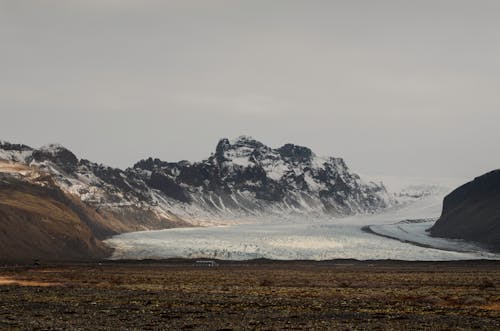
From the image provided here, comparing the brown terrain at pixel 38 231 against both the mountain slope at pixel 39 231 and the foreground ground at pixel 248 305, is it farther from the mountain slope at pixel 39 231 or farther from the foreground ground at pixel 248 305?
the foreground ground at pixel 248 305

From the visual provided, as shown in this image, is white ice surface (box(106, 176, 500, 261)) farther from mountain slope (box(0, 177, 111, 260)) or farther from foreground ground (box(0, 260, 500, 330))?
foreground ground (box(0, 260, 500, 330))

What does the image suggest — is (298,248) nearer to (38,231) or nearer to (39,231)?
(39,231)

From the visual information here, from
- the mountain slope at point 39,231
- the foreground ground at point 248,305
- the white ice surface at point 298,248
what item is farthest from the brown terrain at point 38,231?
the foreground ground at point 248,305

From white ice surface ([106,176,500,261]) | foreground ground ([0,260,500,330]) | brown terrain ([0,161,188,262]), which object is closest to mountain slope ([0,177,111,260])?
brown terrain ([0,161,188,262])

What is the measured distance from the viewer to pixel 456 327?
3541 centimetres

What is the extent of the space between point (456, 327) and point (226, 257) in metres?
116

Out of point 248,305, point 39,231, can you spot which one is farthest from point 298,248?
point 248,305

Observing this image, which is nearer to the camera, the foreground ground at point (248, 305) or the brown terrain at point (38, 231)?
the foreground ground at point (248, 305)

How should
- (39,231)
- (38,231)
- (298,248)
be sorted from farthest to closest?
1. (298,248)
2. (39,231)
3. (38,231)

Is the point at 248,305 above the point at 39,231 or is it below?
below

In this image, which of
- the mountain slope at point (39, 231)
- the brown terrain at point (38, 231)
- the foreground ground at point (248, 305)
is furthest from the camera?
the mountain slope at point (39, 231)

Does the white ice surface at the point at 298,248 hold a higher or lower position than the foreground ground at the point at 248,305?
higher

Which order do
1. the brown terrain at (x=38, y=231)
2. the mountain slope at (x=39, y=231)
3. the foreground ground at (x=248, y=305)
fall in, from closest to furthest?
1. the foreground ground at (x=248, y=305)
2. the brown terrain at (x=38, y=231)
3. the mountain slope at (x=39, y=231)

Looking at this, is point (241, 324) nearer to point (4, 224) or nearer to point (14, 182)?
Result: point (4, 224)
